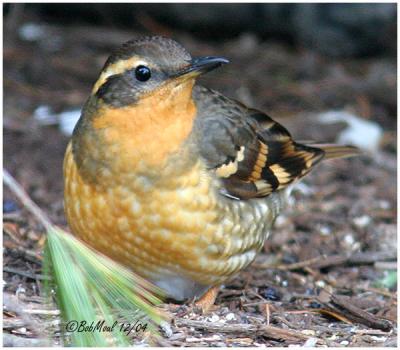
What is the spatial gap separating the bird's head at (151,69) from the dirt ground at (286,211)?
1.25 metres

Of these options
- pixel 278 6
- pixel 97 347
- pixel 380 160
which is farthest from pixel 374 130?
pixel 97 347

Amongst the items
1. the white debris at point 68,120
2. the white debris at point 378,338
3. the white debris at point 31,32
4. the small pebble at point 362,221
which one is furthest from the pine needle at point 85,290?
the white debris at point 31,32

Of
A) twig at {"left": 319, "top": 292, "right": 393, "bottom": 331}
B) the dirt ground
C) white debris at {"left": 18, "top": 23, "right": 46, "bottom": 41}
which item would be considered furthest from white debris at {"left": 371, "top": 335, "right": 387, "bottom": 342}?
white debris at {"left": 18, "top": 23, "right": 46, "bottom": 41}

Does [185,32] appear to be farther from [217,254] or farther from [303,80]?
[217,254]

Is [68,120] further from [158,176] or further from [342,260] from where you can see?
[158,176]

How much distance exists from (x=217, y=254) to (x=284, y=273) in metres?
1.37

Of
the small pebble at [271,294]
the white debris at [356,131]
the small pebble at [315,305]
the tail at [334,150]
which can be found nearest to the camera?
the small pebble at [315,305]

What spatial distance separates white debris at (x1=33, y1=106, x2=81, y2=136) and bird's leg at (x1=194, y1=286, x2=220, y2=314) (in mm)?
3018

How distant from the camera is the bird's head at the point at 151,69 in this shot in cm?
507

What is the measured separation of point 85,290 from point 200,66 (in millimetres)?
1523

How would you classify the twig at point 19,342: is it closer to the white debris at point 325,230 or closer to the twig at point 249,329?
the twig at point 249,329

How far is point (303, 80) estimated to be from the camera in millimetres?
9719

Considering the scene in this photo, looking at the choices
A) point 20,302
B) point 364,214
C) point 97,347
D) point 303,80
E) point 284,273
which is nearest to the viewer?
point 97,347

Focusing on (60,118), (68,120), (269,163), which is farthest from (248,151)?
(60,118)
